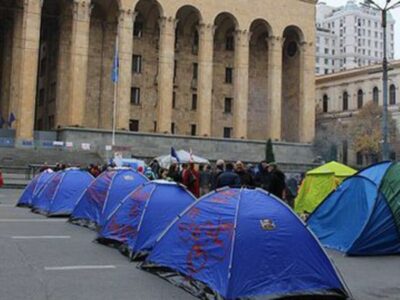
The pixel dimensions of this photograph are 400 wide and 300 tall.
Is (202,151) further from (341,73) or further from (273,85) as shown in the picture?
(341,73)

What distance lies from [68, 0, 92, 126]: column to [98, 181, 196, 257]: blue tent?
1201 inches

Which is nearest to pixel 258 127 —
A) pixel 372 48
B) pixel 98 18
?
pixel 98 18

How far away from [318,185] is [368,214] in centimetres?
740

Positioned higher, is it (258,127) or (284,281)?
(258,127)

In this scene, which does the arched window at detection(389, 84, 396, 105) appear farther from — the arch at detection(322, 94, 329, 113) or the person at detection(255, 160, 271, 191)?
the person at detection(255, 160, 271, 191)

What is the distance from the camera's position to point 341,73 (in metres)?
74.4

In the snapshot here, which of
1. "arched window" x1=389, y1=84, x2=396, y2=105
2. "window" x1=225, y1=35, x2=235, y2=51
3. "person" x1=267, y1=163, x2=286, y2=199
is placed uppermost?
"window" x1=225, y1=35, x2=235, y2=51

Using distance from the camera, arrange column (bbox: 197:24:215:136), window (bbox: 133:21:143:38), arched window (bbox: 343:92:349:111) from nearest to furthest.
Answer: column (bbox: 197:24:215:136) < window (bbox: 133:21:143:38) < arched window (bbox: 343:92:349:111)

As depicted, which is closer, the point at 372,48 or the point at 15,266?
the point at 15,266

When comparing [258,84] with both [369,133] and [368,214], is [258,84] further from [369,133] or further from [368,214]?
[368,214]

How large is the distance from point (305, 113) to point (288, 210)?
43778mm

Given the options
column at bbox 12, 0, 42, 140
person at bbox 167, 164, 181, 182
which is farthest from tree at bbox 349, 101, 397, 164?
person at bbox 167, 164, 181, 182

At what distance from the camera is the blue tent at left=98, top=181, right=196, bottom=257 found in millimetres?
10070

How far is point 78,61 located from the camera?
1606 inches
